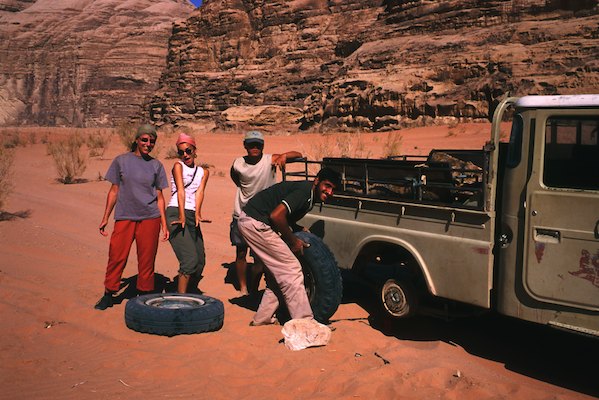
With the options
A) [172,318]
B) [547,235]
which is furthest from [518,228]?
[172,318]

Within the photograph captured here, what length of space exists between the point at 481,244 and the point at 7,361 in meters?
3.96

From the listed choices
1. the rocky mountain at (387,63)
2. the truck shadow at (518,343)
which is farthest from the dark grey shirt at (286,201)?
the rocky mountain at (387,63)

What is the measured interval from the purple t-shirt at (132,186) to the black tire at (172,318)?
0.88m

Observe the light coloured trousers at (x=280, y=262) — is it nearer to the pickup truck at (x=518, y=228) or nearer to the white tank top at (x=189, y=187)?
the pickup truck at (x=518, y=228)

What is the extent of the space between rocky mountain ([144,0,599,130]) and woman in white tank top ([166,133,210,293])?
20588mm

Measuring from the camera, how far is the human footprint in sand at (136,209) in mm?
6227

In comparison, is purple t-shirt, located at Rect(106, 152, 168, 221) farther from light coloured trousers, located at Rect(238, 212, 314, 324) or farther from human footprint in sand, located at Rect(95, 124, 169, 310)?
light coloured trousers, located at Rect(238, 212, 314, 324)

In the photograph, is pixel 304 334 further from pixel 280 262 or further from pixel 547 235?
pixel 547 235

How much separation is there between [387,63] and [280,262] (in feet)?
95.9

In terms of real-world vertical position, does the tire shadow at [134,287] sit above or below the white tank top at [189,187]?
below

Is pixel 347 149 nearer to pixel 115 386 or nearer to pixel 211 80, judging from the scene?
pixel 115 386

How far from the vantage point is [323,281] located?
5.82 m

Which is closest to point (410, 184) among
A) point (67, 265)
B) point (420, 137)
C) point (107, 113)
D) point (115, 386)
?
point (115, 386)

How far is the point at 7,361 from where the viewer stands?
5012 mm
